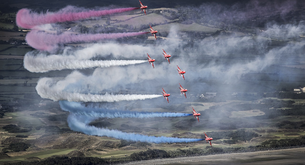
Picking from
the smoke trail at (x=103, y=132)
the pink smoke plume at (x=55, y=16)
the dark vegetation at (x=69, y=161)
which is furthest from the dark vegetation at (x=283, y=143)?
the pink smoke plume at (x=55, y=16)

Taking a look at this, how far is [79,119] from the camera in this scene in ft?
305

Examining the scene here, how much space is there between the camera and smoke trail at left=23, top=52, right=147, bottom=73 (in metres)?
86.2

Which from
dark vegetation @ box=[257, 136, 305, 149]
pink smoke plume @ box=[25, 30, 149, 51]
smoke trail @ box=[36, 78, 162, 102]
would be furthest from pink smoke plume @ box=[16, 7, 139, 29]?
dark vegetation @ box=[257, 136, 305, 149]

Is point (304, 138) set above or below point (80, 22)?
below

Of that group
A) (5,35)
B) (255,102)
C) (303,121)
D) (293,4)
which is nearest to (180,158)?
(255,102)

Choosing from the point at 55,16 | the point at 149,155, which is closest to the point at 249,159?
the point at 149,155

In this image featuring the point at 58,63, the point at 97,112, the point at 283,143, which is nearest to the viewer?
the point at 58,63

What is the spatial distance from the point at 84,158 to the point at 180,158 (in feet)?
69.6

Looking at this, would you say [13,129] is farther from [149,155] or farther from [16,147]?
[149,155]

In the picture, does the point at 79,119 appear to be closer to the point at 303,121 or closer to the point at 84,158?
the point at 84,158

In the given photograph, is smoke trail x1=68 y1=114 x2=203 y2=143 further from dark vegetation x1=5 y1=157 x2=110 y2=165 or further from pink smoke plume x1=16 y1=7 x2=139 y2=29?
pink smoke plume x1=16 y1=7 x2=139 y2=29

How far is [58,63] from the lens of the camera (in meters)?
87.6

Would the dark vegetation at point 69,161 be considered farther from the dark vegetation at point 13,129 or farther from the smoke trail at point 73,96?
the dark vegetation at point 13,129

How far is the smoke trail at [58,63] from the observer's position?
86250 millimetres
